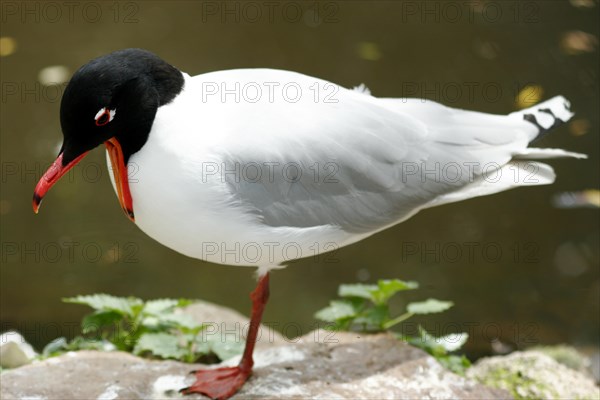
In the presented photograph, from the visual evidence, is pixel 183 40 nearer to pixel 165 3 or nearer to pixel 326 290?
pixel 165 3

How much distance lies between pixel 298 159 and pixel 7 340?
188 centimetres

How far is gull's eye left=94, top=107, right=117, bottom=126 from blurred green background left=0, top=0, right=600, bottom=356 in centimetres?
243

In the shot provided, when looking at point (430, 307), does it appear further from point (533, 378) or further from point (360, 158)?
point (360, 158)

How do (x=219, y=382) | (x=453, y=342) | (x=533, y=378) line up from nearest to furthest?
(x=219, y=382) → (x=533, y=378) → (x=453, y=342)

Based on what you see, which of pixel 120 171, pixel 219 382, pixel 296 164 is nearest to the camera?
pixel 120 171

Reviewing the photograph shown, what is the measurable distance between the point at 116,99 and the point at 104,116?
3.1 inches

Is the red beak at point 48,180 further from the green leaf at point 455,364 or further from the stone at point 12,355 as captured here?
the green leaf at point 455,364

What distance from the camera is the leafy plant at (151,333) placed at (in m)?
4.16

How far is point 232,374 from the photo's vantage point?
151 inches

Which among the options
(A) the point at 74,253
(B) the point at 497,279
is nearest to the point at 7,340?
(A) the point at 74,253

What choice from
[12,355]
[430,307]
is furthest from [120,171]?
[430,307]

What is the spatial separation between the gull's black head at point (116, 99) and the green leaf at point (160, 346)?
1.18 metres

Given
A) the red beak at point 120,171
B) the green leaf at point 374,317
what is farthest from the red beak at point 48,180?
the green leaf at point 374,317

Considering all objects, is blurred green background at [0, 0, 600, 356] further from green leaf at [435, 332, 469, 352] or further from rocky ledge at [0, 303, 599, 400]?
rocky ledge at [0, 303, 599, 400]
